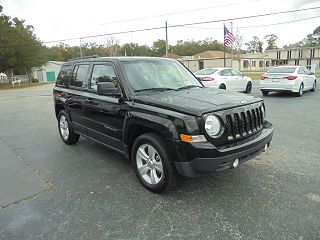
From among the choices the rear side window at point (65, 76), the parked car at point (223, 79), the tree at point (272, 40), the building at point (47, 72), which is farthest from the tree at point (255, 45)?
the rear side window at point (65, 76)

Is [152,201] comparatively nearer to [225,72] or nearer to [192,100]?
[192,100]

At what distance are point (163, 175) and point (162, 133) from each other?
544 mm

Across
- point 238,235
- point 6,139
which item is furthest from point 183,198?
point 6,139

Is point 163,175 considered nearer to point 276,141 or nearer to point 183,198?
point 183,198

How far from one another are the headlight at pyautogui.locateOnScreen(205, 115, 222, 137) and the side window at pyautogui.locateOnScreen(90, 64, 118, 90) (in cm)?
165

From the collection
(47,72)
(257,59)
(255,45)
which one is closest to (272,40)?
(255,45)

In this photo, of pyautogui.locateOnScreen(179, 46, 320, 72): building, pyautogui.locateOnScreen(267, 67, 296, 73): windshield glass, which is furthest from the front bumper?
pyautogui.locateOnScreen(179, 46, 320, 72): building

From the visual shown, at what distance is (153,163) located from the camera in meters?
3.72

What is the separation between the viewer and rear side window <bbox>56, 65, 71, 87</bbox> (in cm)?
578

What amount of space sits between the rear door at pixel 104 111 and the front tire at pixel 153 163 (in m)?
0.47

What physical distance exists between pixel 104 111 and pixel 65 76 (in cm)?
202

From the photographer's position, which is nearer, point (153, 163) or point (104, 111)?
point (153, 163)

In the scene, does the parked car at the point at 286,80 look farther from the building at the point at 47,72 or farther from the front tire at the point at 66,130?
the building at the point at 47,72

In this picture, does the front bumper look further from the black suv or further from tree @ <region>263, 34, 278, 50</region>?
tree @ <region>263, 34, 278, 50</region>
